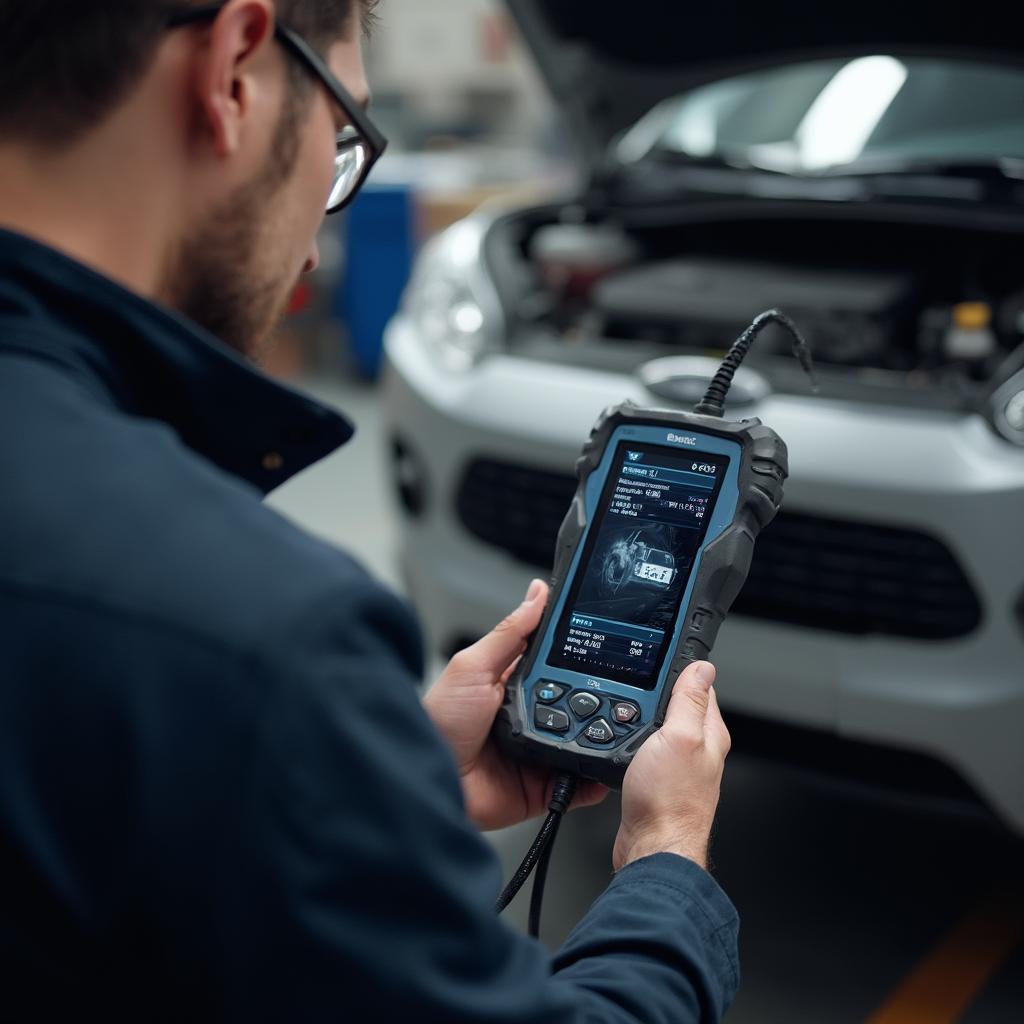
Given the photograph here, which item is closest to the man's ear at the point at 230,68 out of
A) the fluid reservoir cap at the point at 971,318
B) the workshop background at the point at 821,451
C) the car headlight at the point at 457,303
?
the workshop background at the point at 821,451

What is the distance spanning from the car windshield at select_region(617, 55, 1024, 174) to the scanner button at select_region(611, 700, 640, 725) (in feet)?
5.93

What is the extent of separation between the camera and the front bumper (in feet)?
5.68

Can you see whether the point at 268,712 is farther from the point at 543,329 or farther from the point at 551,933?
the point at 543,329

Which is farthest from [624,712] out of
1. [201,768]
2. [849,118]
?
[849,118]

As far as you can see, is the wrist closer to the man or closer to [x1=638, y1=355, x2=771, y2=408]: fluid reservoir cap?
the man

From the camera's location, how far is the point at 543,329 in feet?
8.16

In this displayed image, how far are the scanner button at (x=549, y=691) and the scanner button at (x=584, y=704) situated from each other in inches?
0.7

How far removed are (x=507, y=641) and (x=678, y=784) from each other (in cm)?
25

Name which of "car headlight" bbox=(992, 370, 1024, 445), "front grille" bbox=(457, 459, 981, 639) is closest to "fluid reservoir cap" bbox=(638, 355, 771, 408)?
"front grille" bbox=(457, 459, 981, 639)

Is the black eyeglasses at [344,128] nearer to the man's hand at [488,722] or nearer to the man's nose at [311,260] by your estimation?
the man's nose at [311,260]

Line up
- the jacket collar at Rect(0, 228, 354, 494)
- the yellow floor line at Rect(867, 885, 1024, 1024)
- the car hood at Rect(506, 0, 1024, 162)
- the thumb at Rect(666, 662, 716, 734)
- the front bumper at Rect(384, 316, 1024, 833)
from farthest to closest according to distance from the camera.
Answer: the car hood at Rect(506, 0, 1024, 162) → the yellow floor line at Rect(867, 885, 1024, 1024) → the front bumper at Rect(384, 316, 1024, 833) → the thumb at Rect(666, 662, 716, 734) → the jacket collar at Rect(0, 228, 354, 494)

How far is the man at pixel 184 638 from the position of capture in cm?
60

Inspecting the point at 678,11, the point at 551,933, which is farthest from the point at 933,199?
the point at 551,933

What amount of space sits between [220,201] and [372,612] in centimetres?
29
